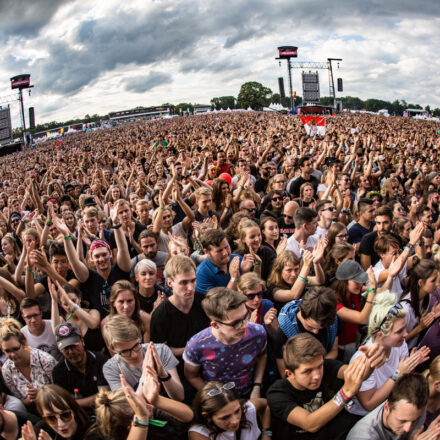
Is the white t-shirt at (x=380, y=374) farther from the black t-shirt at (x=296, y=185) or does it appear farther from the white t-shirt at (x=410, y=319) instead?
the black t-shirt at (x=296, y=185)

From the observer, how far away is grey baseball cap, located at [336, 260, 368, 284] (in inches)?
123

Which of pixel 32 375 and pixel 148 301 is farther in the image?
pixel 148 301

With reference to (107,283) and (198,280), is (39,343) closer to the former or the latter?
(107,283)

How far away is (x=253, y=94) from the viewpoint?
91250 millimetres

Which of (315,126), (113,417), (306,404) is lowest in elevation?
(306,404)

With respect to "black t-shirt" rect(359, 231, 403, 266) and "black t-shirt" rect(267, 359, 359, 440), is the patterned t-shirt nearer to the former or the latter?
"black t-shirt" rect(267, 359, 359, 440)

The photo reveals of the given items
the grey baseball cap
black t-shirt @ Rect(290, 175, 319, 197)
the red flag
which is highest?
the red flag

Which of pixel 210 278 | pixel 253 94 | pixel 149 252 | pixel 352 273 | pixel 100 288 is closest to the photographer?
pixel 352 273

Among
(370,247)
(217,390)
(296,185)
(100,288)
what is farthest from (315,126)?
(217,390)

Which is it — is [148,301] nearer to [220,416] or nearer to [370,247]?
[220,416]

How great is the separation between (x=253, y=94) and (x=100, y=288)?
Result: 9357cm

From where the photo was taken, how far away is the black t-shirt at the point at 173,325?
9.56ft

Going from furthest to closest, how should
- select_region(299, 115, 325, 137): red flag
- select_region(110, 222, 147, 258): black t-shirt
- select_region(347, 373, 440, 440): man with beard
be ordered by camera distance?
select_region(299, 115, 325, 137): red flag, select_region(110, 222, 147, 258): black t-shirt, select_region(347, 373, 440, 440): man with beard

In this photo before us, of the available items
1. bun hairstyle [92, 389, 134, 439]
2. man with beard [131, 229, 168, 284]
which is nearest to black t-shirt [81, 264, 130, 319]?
man with beard [131, 229, 168, 284]
